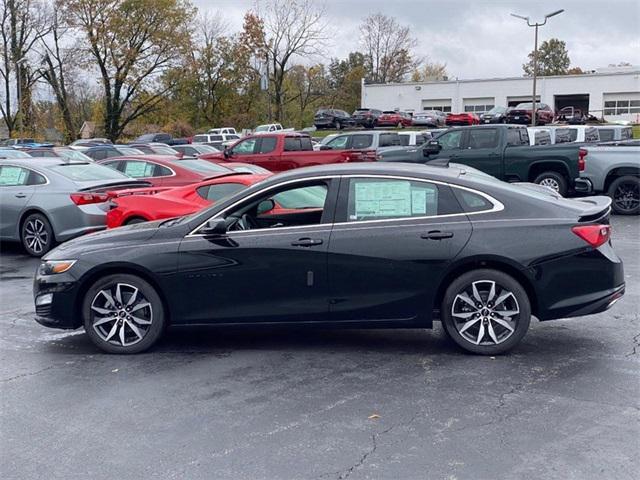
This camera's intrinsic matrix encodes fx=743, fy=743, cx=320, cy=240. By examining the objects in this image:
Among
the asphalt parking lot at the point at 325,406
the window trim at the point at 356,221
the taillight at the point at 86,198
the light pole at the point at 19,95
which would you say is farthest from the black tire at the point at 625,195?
the light pole at the point at 19,95

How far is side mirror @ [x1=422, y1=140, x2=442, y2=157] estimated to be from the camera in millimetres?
17578

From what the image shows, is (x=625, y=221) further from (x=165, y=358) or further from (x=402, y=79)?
(x=402, y=79)

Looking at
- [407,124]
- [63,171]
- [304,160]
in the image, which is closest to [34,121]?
[407,124]

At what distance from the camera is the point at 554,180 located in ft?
52.5

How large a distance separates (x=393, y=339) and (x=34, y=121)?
59079 mm

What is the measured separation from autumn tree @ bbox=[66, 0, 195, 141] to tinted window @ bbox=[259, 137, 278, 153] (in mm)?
35328

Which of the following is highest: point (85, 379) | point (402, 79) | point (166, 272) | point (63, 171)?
point (402, 79)

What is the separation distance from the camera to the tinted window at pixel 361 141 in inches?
897

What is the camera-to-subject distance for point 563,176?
15938mm

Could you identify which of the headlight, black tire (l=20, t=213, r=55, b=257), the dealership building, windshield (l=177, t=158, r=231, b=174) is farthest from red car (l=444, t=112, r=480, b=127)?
the headlight

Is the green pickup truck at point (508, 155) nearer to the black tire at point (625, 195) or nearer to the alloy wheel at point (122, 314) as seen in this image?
the black tire at point (625, 195)

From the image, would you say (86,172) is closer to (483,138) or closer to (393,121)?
(483,138)

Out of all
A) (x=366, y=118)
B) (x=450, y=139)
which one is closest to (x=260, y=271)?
(x=450, y=139)

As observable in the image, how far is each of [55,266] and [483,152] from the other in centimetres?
1227
